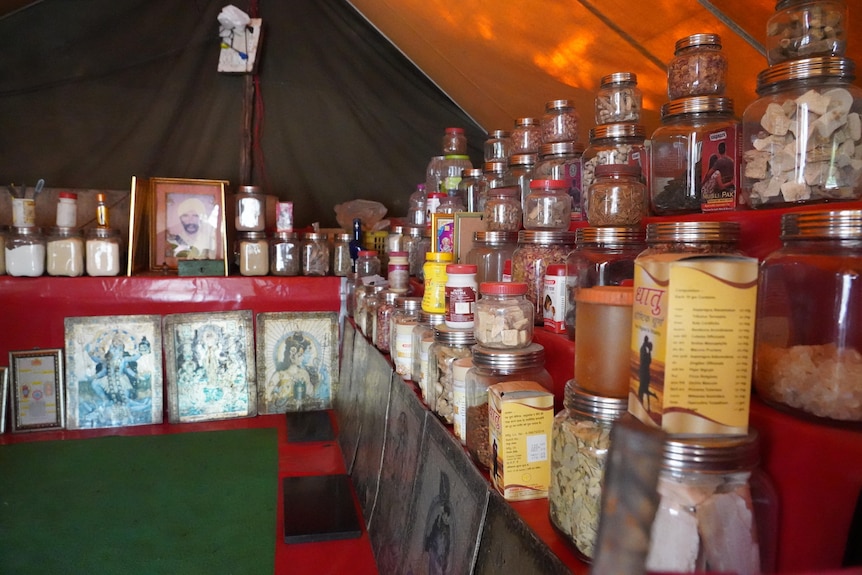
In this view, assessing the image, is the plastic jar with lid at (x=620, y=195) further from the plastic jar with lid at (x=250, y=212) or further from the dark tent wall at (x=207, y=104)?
the dark tent wall at (x=207, y=104)

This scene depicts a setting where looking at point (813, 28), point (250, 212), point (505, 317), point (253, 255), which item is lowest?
point (505, 317)

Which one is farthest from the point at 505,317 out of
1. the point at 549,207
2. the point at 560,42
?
the point at 560,42

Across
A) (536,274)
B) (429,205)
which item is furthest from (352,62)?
(536,274)

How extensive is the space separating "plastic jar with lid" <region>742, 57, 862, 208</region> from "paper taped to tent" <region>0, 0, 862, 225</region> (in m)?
1.69

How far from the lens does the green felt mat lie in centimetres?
167

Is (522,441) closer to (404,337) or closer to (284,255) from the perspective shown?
(404,337)

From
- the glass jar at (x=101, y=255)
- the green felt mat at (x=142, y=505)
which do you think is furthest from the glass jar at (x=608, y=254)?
the glass jar at (x=101, y=255)

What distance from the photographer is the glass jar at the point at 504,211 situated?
1487 mm

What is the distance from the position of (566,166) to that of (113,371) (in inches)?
92.7

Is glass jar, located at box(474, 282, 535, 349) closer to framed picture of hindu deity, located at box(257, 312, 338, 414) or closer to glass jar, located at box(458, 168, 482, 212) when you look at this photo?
glass jar, located at box(458, 168, 482, 212)

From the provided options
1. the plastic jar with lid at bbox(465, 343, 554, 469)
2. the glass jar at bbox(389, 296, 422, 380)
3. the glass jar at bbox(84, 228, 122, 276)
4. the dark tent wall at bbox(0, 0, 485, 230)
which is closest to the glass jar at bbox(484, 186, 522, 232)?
the glass jar at bbox(389, 296, 422, 380)

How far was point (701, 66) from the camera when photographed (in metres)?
1.08

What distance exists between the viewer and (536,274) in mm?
1272

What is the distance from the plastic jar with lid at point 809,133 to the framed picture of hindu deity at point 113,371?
8.79 feet
